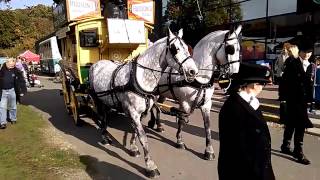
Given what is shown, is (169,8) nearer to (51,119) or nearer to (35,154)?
(51,119)

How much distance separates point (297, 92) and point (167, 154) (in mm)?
2502

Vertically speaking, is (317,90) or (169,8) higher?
(169,8)

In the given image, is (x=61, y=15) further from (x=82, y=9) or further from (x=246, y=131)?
(x=246, y=131)

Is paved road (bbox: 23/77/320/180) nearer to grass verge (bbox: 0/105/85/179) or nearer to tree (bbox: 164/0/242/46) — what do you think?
grass verge (bbox: 0/105/85/179)

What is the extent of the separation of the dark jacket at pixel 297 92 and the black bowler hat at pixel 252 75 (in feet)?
10.6

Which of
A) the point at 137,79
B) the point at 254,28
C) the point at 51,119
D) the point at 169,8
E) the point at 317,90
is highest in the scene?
the point at 169,8

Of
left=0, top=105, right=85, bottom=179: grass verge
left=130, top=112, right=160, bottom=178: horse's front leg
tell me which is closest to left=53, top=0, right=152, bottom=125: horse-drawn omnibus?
left=0, top=105, right=85, bottom=179: grass verge

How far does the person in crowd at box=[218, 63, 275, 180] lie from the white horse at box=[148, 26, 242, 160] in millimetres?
3136

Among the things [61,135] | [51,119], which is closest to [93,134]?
[61,135]

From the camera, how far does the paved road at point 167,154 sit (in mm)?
6078

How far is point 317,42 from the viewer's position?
52.1 feet

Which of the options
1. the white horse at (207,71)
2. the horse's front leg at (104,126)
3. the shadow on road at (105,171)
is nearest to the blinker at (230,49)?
the white horse at (207,71)

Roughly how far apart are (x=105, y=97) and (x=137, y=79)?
1.35 m

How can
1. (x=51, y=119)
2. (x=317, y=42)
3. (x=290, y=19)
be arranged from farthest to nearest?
(x=290, y=19), (x=317, y=42), (x=51, y=119)
